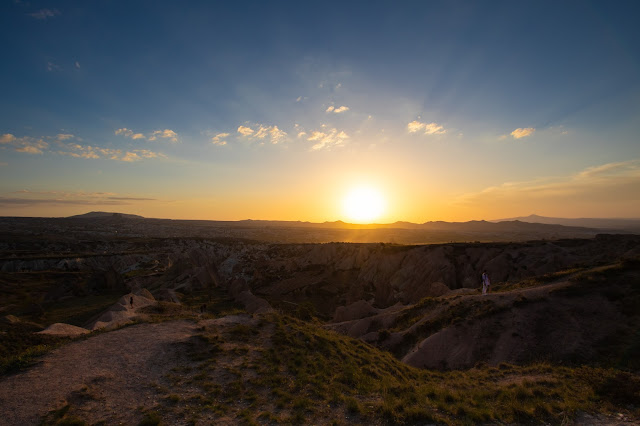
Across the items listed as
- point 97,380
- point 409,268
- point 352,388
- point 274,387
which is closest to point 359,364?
point 352,388

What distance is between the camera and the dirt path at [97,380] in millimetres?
9625

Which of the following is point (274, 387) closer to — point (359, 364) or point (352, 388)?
point (352, 388)

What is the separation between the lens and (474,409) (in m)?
10.2

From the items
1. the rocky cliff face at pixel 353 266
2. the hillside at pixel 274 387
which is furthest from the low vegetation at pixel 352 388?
the rocky cliff face at pixel 353 266

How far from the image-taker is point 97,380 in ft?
37.9

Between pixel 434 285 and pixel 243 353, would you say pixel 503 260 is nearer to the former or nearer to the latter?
pixel 434 285

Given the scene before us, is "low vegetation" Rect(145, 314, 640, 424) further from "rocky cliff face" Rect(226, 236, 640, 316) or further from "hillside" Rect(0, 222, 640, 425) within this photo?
"rocky cliff face" Rect(226, 236, 640, 316)

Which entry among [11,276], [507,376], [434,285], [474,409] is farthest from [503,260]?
[11,276]

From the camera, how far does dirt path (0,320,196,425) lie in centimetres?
962

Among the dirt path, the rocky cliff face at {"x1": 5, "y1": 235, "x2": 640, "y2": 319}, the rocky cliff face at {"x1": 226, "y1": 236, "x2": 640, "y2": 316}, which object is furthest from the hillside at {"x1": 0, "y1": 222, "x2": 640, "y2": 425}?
the rocky cliff face at {"x1": 5, "y1": 235, "x2": 640, "y2": 319}

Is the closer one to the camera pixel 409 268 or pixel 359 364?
pixel 359 364

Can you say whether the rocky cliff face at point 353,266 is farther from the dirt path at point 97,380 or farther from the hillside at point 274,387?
the dirt path at point 97,380

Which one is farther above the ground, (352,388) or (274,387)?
(274,387)

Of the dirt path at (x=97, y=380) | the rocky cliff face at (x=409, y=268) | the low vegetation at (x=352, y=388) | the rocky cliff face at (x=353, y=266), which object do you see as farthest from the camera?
the rocky cliff face at (x=353, y=266)
